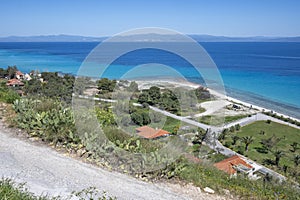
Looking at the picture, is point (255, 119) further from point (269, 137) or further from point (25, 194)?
point (25, 194)

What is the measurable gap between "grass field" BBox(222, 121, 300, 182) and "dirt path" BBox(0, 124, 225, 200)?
18.7 m

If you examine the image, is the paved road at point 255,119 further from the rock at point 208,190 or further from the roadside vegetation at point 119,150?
the rock at point 208,190

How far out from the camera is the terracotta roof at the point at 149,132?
23.3ft

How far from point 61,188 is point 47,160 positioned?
1.13 m

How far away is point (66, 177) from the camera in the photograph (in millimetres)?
4406

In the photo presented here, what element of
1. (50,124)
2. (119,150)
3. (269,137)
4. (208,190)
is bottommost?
(269,137)

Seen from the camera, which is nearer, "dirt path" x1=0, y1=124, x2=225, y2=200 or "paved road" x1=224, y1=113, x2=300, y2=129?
"dirt path" x1=0, y1=124, x2=225, y2=200

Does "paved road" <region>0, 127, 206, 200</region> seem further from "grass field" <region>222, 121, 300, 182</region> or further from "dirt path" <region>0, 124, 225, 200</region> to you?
"grass field" <region>222, 121, 300, 182</region>

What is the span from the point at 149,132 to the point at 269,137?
29.0m

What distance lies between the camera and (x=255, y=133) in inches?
1341

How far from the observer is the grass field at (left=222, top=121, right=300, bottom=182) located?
25.1m

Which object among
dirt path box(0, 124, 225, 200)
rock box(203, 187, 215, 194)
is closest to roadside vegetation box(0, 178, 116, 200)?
dirt path box(0, 124, 225, 200)

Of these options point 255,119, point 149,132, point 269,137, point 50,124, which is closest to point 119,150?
point 50,124

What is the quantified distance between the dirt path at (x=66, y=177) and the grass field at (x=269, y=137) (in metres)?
18.7
